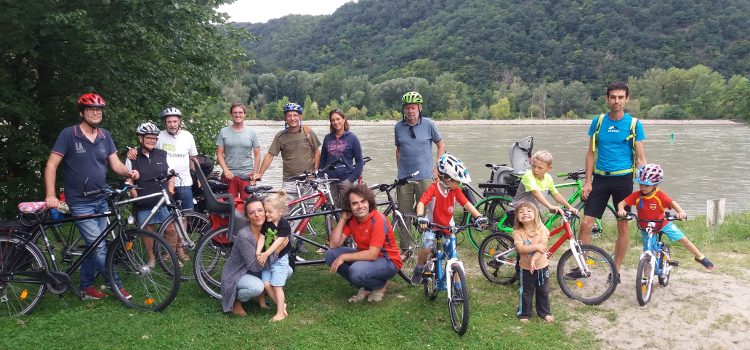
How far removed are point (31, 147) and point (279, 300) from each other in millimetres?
4267

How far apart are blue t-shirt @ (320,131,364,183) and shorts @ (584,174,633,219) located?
2366mm

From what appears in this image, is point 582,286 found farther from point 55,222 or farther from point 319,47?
point 319,47

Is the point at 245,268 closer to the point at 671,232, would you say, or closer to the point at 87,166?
the point at 87,166

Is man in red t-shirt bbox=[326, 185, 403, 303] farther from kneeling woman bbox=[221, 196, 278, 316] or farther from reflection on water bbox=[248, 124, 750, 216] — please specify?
reflection on water bbox=[248, 124, 750, 216]

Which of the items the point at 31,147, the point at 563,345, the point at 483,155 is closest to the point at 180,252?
the point at 31,147

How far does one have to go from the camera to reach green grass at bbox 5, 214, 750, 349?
12.8 ft

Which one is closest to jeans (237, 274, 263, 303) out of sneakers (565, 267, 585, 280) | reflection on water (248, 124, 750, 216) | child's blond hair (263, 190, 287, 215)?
child's blond hair (263, 190, 287, 215)

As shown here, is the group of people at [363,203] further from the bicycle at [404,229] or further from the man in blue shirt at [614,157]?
the bicycle at [404,229]

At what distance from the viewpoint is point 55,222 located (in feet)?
14.4

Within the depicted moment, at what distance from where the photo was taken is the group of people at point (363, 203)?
4301 mm

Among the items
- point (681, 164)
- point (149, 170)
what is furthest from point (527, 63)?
point (149, 170)

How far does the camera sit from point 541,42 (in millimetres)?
113750

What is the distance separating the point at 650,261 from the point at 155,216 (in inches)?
174

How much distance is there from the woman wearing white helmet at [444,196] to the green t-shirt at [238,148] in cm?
239
